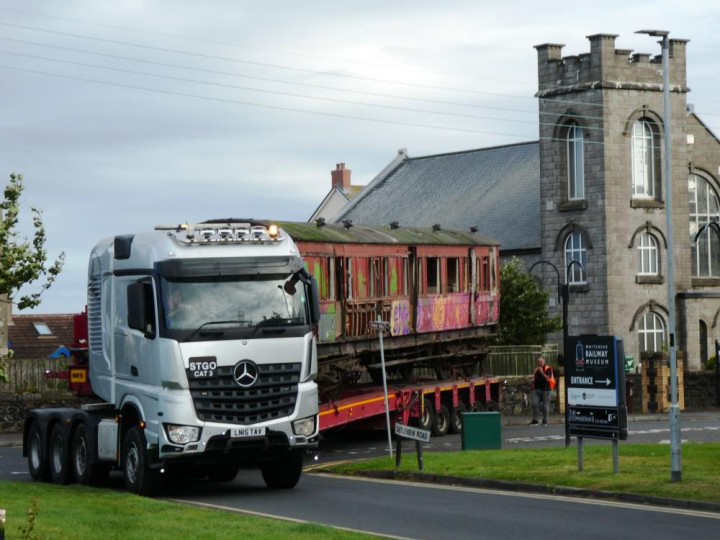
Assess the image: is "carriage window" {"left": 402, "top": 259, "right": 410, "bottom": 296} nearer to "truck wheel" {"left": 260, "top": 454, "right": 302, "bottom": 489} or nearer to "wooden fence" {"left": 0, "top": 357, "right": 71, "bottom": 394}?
"wooden fence" {"left": 0, "top": 357, "right": 71, "bottom": 394}

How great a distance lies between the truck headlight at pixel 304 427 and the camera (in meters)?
21.8

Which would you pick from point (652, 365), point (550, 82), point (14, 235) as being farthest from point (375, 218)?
point (14, 235)

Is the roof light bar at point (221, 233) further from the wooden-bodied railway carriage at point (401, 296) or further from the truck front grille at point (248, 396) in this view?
the wooden-bodied railway carriage at point (401, 296)

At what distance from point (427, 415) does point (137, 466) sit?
15.2m

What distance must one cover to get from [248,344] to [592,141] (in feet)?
140

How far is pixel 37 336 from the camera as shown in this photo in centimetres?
7438

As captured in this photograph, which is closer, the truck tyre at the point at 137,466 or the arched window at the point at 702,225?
the truck tyre at the point at 137,466

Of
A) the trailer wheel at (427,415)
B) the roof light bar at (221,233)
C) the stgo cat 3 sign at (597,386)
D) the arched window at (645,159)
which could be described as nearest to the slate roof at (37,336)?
the arched window at (645,159)

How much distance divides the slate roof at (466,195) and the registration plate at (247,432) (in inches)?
1805

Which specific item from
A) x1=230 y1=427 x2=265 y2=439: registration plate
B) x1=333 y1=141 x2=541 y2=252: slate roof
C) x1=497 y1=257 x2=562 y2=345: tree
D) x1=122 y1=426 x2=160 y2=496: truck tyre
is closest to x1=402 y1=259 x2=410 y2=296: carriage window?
x1=122 y1=426 x2=160 y2=496: truck tyre

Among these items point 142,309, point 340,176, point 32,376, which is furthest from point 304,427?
point 340,176

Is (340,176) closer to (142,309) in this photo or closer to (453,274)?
(453,274)

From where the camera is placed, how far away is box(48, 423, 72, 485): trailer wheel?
955 inches

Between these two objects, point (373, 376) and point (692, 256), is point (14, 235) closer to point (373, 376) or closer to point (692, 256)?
point (373, 376)
